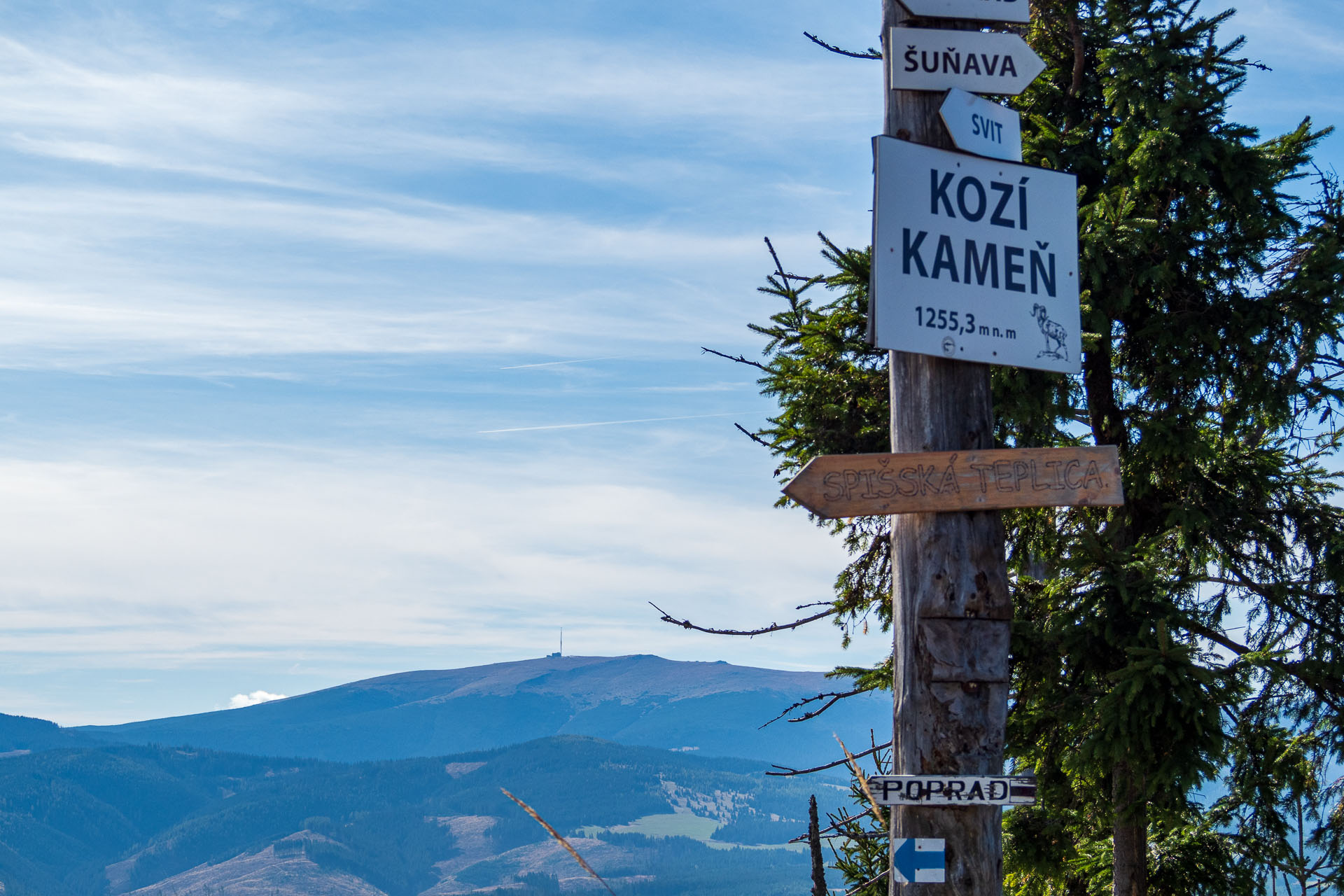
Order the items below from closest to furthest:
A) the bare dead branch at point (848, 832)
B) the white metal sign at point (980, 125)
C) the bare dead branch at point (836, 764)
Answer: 1. the white metal sign at point (980, 125)
2. the bare dead branch at point (836, 764)
3. the bare dead branch at point (848, 832)

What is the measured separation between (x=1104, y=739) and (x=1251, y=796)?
9.96 ft

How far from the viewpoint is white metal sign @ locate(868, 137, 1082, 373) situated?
443 cm

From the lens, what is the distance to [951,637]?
4352mm

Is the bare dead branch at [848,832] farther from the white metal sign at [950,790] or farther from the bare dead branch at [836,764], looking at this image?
the white metal sign at [950,790]

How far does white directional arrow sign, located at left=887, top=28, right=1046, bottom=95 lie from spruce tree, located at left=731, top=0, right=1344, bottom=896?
4426 mm

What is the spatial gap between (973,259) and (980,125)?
1.88ft

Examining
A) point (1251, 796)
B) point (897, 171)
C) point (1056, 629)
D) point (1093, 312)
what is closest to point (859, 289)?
point (1093, 312)

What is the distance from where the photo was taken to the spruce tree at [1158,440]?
956cm

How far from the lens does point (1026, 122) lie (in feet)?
35.2

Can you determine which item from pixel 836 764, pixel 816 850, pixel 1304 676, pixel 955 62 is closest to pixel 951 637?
pixel 816 850

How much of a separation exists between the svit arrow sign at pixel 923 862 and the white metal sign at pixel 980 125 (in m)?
2.69

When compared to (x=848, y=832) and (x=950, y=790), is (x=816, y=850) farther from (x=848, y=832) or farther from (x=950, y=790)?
(x=848, y=832)

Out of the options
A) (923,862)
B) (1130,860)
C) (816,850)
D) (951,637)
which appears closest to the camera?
(816,850)

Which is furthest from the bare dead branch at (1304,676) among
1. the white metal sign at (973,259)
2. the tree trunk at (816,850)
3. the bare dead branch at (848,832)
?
the tree trunk at (816,850)
